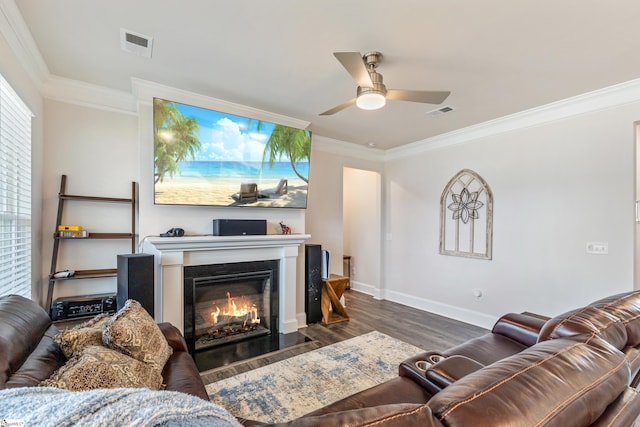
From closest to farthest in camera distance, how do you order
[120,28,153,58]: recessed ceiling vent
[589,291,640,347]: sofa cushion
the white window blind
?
[589,291,640,347]: sofa cushion, the white window blind, [120,28,153,58]: recessed ceiling vent

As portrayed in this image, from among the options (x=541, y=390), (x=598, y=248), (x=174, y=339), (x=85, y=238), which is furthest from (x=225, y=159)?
(x=598, y=248)

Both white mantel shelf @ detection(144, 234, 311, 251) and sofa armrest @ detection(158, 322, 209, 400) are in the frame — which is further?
white mantel shelf @ detection(144, 234, 311, 251)

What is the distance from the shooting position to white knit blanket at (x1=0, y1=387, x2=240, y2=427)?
50 cm

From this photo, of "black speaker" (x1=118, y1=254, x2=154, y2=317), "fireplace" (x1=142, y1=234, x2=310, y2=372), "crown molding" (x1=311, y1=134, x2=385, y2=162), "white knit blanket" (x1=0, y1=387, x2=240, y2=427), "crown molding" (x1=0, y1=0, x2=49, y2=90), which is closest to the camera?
"white knit blanket" (x1=0, y1=387, x2=240, y2=427)

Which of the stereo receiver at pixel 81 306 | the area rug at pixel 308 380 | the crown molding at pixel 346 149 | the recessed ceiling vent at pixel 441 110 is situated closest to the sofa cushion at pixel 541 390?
the area rug at pixel 308 380

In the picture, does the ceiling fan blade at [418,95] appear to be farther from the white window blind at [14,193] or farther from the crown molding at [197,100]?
the white window blind at [14,193]

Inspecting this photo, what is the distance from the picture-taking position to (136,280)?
245cm

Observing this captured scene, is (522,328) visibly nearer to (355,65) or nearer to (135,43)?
(355,65)

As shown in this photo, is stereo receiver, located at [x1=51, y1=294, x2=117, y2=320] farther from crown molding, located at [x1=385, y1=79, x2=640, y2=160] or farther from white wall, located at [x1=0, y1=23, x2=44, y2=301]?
crown molding, located at [x1=385, y1=79, x2=640, y2=160]

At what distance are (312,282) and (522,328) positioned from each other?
7.76 ft

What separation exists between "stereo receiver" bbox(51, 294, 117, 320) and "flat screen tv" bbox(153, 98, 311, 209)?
1.03 meters

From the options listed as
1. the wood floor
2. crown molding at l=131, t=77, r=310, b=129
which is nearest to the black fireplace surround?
the wood floor

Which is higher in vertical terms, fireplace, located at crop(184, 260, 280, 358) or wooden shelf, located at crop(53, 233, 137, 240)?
wooden shelf, located at crop(53, 233, 137, 240)

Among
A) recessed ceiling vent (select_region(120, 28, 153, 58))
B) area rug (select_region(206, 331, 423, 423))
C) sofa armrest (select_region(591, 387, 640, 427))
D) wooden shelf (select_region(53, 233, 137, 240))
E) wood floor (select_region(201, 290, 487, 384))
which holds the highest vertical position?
recessed ceiling vent (select_region(120, 28, 153, 58))
